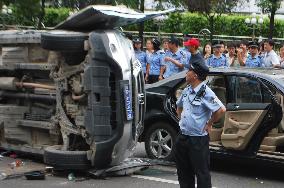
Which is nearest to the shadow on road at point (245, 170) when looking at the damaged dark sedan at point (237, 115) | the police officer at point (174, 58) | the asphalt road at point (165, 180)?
the asphalt road at point (165, 180)

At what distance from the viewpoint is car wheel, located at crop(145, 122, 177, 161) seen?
761 centimetres

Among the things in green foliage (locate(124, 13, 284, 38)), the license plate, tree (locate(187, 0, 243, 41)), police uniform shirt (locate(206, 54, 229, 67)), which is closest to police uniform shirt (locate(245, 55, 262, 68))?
police uniform shirt (locate(206, 54, 229, 67))

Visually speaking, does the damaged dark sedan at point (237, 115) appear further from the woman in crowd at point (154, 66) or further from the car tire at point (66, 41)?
the woman in crowd at point (154, 66)

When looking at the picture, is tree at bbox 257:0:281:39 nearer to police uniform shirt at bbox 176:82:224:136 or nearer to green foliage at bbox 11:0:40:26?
police uniform shirt at bbox 176:82:224:136

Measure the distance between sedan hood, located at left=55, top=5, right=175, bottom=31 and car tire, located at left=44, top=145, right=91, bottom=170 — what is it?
1.47m

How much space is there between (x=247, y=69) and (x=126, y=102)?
1.93 m

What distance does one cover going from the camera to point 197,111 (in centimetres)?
505

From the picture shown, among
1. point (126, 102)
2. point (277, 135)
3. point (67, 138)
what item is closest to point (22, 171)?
point (67, 138)

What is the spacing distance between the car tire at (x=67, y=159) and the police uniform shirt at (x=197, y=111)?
1.78 meters

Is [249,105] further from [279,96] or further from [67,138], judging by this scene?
[67,138]

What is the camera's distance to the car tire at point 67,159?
6.46 m

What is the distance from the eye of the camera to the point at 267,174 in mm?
7391

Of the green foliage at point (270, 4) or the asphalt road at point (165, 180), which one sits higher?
the green foliage at point (270, 4)

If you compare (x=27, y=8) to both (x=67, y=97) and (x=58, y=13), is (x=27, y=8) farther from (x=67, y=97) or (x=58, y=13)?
(x=67, y=97)
